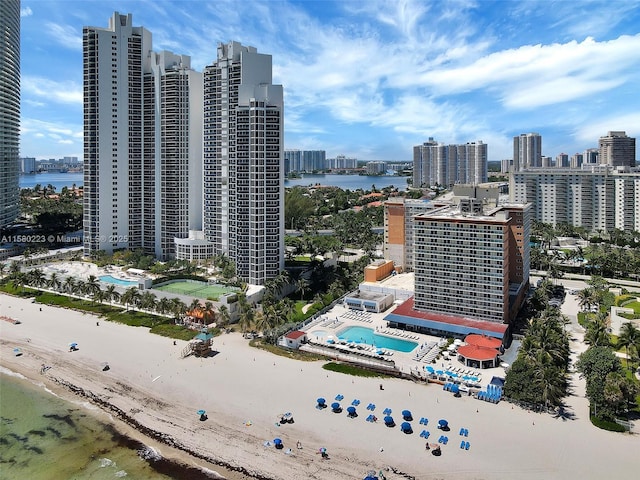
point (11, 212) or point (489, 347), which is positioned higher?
point (11, 212)

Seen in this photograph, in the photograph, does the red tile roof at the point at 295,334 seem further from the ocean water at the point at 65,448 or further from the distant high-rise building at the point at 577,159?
the distant high-rise building at the point at 577,159

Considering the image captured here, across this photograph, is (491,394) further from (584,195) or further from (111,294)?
(584,195)

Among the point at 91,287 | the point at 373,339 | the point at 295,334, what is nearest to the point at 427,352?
the point at 373,339

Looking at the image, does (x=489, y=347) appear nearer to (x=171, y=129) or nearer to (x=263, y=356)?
(x=263, y=356)

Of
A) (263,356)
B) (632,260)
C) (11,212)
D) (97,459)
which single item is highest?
(11,212)

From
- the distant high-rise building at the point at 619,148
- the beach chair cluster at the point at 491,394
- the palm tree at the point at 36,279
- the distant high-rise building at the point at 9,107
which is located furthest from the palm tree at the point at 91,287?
the distant high-rise building at the point at 619,148

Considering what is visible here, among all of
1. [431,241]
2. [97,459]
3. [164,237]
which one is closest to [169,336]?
[97,459]
